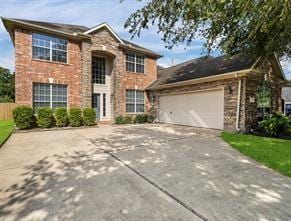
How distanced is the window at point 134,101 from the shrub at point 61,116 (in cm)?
532

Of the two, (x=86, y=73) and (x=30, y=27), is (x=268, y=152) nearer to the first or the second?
(x=86, y=73)

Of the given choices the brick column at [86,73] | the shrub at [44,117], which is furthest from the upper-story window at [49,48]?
the shrub at [44,117]

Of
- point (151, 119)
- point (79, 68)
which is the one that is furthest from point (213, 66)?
point (79, 68)

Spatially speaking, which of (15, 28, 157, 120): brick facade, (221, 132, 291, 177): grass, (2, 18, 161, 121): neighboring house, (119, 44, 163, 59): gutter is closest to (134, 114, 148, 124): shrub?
(2, 18, 161, 121): neighboring house

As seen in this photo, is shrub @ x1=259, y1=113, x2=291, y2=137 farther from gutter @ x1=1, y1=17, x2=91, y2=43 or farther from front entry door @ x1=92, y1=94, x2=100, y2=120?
gutter @ x1=1, y1=17, x2=91, y2=43

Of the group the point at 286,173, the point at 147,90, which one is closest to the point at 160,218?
the point at 286,173

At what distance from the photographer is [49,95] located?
13.1 m

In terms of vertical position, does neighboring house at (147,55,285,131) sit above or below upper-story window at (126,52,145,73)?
below

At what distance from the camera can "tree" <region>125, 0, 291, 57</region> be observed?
6416 mm

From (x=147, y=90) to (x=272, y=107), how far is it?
9.41 m

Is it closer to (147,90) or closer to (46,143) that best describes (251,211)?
(46,143)

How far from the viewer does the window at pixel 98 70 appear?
15.8m

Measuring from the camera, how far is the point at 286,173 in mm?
4699

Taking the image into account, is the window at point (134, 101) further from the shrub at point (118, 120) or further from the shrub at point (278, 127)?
the shrub at point (278, 127)
